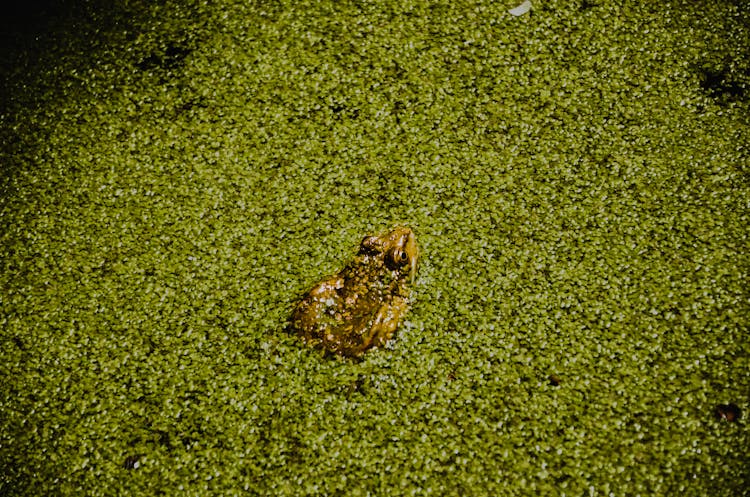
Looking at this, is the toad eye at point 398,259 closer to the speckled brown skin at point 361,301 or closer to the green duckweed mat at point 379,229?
the speckled brown skin at point 361,301

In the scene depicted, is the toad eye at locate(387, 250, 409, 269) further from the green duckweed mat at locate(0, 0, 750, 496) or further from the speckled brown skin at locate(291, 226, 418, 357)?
the green duckweed mat at locate(0, 0, 750, 496)

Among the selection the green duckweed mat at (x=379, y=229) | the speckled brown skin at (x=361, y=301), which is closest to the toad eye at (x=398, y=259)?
the speckled brown skin at (x=361, y=301)

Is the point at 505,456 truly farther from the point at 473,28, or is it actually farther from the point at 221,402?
the point at 473,28

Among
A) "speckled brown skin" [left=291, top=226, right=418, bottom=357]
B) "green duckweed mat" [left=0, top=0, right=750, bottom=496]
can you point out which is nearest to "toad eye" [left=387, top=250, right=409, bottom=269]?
"speckled brown skin" [left=291, top=226, right=418, bottom=357]

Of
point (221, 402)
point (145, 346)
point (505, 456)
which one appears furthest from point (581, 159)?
point (145, 346)

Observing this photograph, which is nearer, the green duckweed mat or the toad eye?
the green duckweed mat
